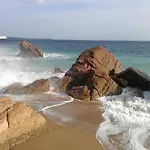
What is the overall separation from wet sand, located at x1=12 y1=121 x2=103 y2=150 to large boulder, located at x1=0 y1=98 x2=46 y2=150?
0.25 meters

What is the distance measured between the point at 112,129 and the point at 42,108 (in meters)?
3.33

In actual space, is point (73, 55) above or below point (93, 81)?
below

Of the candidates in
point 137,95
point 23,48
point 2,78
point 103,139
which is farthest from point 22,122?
point 23,48

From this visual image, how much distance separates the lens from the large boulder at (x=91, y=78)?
44.8 feet

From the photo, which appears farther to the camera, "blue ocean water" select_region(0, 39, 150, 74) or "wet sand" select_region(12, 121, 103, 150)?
"blue ocean water" select_region(0, 39, 150, 74)

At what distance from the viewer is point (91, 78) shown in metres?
14.3

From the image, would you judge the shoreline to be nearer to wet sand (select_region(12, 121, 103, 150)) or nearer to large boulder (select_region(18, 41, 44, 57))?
wet sand (select_region(12, 121, 103, 150))

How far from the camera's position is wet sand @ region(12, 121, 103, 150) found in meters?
7.48

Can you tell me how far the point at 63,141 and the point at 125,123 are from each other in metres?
2.61

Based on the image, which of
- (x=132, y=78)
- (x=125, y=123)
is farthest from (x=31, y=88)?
(x=125, y=123)

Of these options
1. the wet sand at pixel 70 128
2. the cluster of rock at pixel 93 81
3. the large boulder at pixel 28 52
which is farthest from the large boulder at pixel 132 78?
the large boulder at pixel 28 52

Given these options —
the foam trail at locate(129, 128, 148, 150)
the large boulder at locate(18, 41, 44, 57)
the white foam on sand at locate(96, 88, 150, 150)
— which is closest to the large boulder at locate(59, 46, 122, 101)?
the white foam on sand at locate(96, 88, 150, 150)

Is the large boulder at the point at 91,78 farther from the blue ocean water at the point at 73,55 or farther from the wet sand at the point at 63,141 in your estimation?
the blue ocean water at the point at 73,55

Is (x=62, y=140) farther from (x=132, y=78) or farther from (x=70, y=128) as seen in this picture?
(x=132, y=78)
